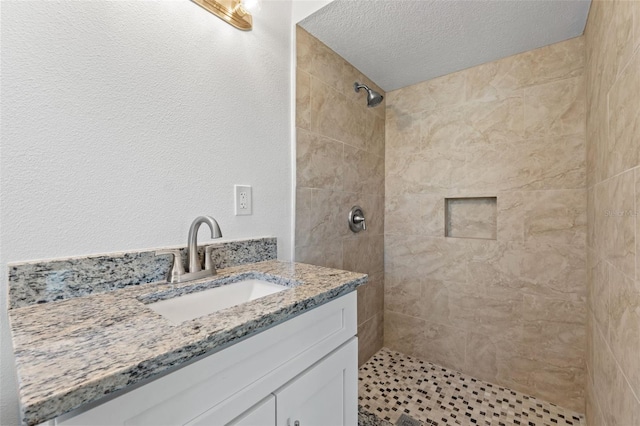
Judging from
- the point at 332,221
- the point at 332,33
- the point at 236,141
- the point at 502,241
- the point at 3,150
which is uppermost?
the point at 332,33

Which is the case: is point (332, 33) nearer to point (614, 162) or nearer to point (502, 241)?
point (614, 162)

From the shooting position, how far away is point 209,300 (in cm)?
87

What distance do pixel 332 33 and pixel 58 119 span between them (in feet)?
4.09

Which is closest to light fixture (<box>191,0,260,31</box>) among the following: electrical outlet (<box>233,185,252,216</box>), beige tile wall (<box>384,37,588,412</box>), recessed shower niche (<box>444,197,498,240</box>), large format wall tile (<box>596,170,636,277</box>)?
electrical outlet (<box>233,185,252,216</box>)

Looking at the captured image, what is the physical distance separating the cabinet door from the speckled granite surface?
54 centimetres

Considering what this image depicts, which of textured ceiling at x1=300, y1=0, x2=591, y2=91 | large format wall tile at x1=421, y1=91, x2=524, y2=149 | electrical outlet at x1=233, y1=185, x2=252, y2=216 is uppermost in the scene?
textured ceiling at x1=300, y1=0, x2=591, y2=91

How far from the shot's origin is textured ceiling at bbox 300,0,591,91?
4.06ft

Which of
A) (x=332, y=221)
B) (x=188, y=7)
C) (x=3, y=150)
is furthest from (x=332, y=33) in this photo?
(x=3, y=150)

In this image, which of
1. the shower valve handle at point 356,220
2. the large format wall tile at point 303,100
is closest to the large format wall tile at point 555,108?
the shower valve handle at point 356,220

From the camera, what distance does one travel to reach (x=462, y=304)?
176 centimetres

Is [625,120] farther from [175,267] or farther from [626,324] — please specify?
[175,267]

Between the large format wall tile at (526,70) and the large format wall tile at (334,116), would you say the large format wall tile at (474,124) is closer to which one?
the large format wall tile at (526,70)

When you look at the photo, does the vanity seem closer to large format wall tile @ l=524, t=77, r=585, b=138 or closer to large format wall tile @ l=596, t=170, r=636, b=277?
large format wall tile @ l=596, t=170, r=636, b=277

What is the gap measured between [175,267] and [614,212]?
1.43 m
